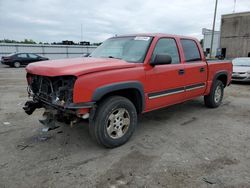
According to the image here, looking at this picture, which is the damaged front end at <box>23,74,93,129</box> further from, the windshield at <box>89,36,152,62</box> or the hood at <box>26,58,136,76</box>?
the windshield at <box>89,36,152,62</box>

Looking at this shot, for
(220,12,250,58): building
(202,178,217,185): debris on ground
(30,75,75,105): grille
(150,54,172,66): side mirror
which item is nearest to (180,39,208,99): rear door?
(150,54,172,66): side mirror

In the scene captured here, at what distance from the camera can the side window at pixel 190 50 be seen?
16.7 feet

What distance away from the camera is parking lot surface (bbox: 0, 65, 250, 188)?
113 inches

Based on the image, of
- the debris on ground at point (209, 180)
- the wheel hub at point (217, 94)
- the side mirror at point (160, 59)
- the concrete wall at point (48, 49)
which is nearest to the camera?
the debris on ground at point (209, 180)

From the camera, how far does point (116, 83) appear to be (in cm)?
352

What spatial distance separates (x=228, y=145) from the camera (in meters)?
3.90

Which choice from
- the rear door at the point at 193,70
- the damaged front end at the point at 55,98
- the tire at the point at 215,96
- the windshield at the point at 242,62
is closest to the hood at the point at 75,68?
the damaged front end at the point at 55,98

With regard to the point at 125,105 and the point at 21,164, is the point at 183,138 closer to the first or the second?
the point at 125,105

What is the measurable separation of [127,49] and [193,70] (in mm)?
1699

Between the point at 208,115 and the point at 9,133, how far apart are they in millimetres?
4540

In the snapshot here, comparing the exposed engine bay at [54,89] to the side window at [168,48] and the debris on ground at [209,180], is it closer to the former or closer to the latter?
the side window at [168,48]

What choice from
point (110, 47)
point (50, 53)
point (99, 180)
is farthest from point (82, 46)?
point (99, 180)

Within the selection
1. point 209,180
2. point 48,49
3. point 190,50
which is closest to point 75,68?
point 209,180

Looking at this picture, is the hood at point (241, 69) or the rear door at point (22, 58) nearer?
the hood at point (241, 69)
